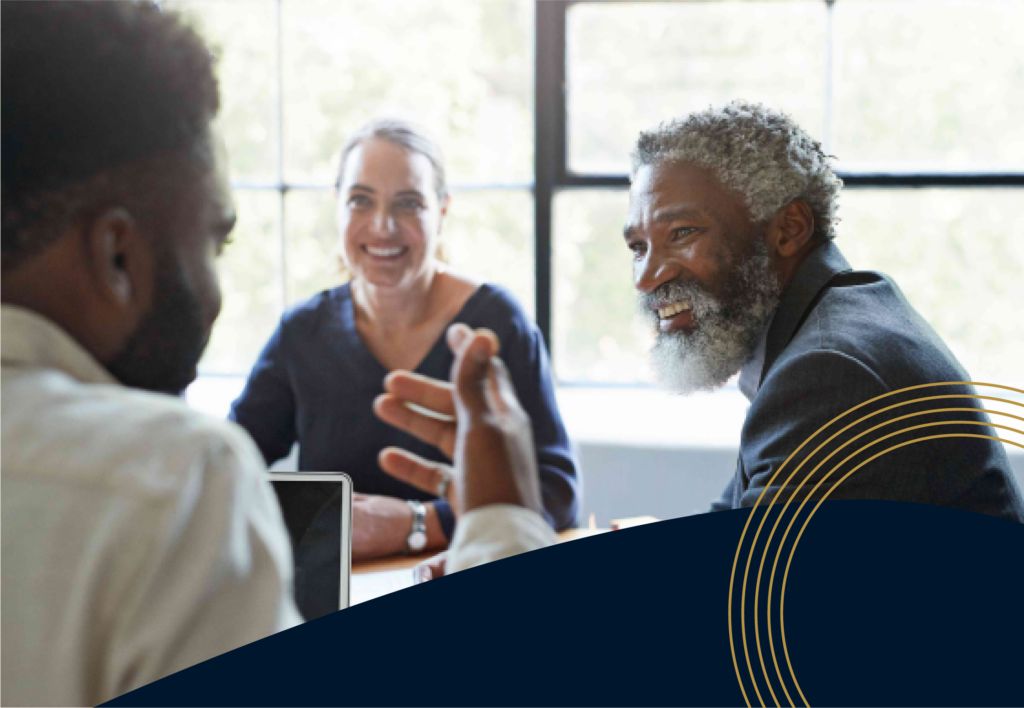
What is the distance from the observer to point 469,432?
84cm

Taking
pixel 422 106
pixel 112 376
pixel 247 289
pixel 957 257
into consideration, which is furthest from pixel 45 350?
pixel 422 106

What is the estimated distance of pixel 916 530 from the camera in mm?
862

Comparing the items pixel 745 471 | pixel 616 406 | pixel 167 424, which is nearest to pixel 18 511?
pixel 167 424

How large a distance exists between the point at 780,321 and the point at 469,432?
29 cm

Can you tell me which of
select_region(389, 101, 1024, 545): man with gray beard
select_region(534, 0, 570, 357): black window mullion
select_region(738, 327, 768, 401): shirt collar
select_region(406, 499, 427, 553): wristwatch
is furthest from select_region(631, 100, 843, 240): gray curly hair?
select_region(534, 0, 570, 357): black window mullion

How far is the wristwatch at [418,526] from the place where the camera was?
34.8 inches

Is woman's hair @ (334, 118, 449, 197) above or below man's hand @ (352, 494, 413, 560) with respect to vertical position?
above

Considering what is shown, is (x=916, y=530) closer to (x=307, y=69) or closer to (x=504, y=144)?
(x=504, y=144)

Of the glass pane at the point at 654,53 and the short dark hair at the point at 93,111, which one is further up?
the glass pane at the point at 654,53

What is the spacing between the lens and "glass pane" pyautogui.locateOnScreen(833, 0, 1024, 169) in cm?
139

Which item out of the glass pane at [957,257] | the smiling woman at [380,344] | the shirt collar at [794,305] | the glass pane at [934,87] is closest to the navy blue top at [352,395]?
the smiling woman at [380,344]

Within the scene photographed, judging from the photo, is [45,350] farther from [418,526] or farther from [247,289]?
[247,289]

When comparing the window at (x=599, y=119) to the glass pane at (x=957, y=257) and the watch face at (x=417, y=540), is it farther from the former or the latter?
the watch face at (x=417, y=540)

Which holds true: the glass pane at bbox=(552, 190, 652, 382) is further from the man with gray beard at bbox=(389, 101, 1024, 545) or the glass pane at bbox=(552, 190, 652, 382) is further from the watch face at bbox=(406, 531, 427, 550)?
the watch face at bbox=(406, 531, 427, 550)
